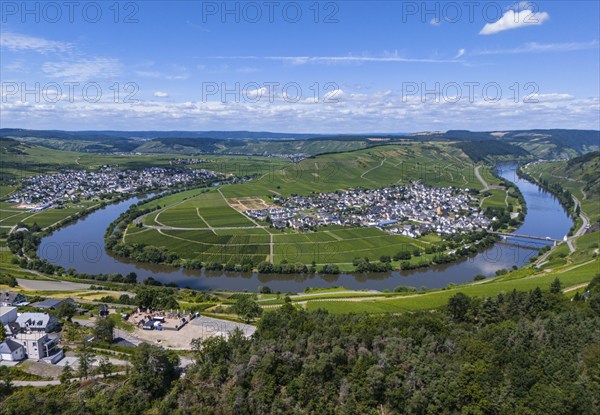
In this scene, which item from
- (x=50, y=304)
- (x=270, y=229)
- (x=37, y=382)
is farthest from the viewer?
(x=270, y=229)

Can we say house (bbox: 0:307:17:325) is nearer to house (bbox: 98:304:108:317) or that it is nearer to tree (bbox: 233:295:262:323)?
house (bbox: 98:304:108:317)

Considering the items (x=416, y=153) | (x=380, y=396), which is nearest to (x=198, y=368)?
(x=380, y=396)

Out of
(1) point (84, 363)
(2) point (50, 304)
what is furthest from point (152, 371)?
(2) point (50, 304)

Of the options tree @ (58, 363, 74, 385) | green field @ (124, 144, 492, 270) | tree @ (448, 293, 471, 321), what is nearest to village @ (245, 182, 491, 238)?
green field @ (124, 144, 492, 270)

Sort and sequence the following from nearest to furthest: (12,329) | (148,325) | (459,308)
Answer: (12,329) < (148,325) < (459,308)

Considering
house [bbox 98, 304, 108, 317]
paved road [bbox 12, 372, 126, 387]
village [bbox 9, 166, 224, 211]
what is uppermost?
village [bbox 9, 166, 224, 211]

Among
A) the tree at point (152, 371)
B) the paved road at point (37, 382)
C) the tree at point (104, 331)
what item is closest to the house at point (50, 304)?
the tree at point (104, 331)

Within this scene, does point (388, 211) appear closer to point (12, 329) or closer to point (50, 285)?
point (50, 285)
